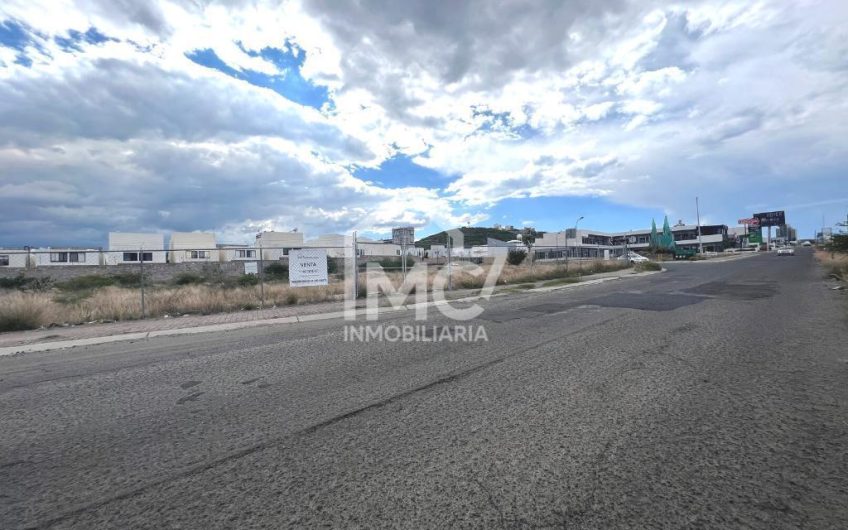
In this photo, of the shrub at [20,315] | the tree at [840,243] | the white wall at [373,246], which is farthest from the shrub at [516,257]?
the shrub at [20,315]

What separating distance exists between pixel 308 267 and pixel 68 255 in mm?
25299

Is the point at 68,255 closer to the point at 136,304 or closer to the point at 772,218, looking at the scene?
the point at 136,304

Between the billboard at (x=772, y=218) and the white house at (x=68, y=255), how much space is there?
138147 millimetres

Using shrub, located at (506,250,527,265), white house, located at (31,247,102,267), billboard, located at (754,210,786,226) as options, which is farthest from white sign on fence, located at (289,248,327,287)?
billboard, located at (754,210,786,226)

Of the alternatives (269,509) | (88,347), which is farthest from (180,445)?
(88,347)

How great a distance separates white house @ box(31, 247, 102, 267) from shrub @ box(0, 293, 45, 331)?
1.52m

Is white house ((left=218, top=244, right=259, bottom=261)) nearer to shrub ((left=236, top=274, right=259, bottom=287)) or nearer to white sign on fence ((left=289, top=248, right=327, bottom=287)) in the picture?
shrub ((left=236, top=274, right=259, bottom=287))

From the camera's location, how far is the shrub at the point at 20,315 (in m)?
10.9

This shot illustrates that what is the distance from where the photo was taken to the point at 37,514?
2570 mm

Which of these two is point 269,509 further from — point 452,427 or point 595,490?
point 595,490

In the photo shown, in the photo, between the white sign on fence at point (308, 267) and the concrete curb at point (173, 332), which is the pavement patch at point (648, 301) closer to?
the concrete curb at point (173, 332)

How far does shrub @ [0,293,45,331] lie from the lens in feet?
35.9

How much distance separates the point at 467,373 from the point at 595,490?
285cm

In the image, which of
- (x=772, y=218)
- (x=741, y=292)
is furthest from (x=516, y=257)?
(x=772, y=218)
